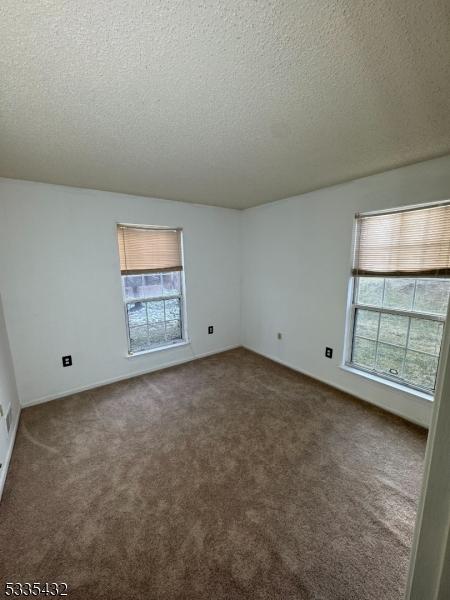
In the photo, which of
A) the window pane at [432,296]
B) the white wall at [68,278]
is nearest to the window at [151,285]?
the white wall at [68,278]

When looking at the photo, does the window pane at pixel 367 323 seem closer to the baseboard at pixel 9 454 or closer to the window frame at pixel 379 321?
the window frame at pixel 379 321

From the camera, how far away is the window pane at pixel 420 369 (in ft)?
7.22

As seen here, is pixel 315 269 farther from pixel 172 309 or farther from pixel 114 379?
pixel 114 379

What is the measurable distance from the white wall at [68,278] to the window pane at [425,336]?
8.59 ft

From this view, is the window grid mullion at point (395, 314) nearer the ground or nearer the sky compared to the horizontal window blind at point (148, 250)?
nearer the ground

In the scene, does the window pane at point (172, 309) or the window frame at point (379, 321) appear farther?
the window pane at point (172, 309)

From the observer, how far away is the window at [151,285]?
302 cm

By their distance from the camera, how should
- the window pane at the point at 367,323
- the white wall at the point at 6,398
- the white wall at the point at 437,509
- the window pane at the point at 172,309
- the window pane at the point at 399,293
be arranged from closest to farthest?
the white wall at the point at 437,509 → the white wall at the point at 6,398 → the window pane at the point at 399,293 → the window pane at the point at 367,323 → the window pane at the point at 172,309

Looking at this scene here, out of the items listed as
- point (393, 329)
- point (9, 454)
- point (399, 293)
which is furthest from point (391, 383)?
point (9, 454)

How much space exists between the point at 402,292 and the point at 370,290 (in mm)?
286

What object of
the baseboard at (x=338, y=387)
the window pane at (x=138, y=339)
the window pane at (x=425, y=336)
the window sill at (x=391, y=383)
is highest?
the window pane at (x=425, y=336)

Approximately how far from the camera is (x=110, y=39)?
0.87 metres

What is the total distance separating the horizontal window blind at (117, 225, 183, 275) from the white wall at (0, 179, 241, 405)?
0.32 ft

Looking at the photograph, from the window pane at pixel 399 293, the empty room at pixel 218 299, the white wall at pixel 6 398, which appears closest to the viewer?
the empty room at pixel 218 299
